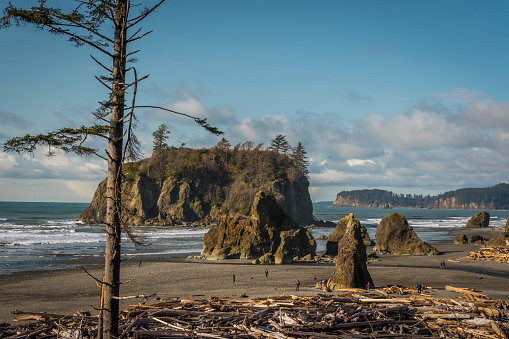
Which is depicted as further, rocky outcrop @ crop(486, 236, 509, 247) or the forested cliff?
the forested cliff

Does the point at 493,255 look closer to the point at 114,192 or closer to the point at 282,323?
the point at 282,323

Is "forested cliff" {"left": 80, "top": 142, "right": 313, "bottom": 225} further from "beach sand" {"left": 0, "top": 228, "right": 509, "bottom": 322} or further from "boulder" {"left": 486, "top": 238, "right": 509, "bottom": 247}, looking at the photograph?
"beach sand" {"left": 0, "top": 228, "right": 509, "bottom": 322}

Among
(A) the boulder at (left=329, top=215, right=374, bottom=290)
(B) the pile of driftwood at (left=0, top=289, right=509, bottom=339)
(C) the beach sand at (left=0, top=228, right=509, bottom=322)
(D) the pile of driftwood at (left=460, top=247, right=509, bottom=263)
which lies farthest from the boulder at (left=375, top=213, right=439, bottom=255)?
(B) the pile of driftwood at (left=0, top=289, right=509, bottom=339)

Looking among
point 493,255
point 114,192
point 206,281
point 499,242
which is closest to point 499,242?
point 499,242

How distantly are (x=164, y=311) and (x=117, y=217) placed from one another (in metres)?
5.28

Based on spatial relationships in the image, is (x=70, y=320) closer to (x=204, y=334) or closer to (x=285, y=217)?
(x=204, y=334)

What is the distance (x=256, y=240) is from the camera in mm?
45938

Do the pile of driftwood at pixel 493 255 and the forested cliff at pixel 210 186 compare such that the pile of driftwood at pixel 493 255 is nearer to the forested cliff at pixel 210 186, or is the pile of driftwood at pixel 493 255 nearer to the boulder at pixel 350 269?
the boulder at pixel 350 269

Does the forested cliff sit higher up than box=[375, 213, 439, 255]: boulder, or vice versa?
the forested cliff

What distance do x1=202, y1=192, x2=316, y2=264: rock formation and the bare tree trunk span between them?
3523cm

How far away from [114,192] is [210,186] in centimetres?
11089

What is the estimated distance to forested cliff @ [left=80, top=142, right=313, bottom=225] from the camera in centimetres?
10988

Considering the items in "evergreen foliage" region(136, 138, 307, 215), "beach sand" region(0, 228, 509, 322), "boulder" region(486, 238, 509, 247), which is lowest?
"beach sand" region(0, 228, 509, 322)

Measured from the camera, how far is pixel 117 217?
8.04 m
